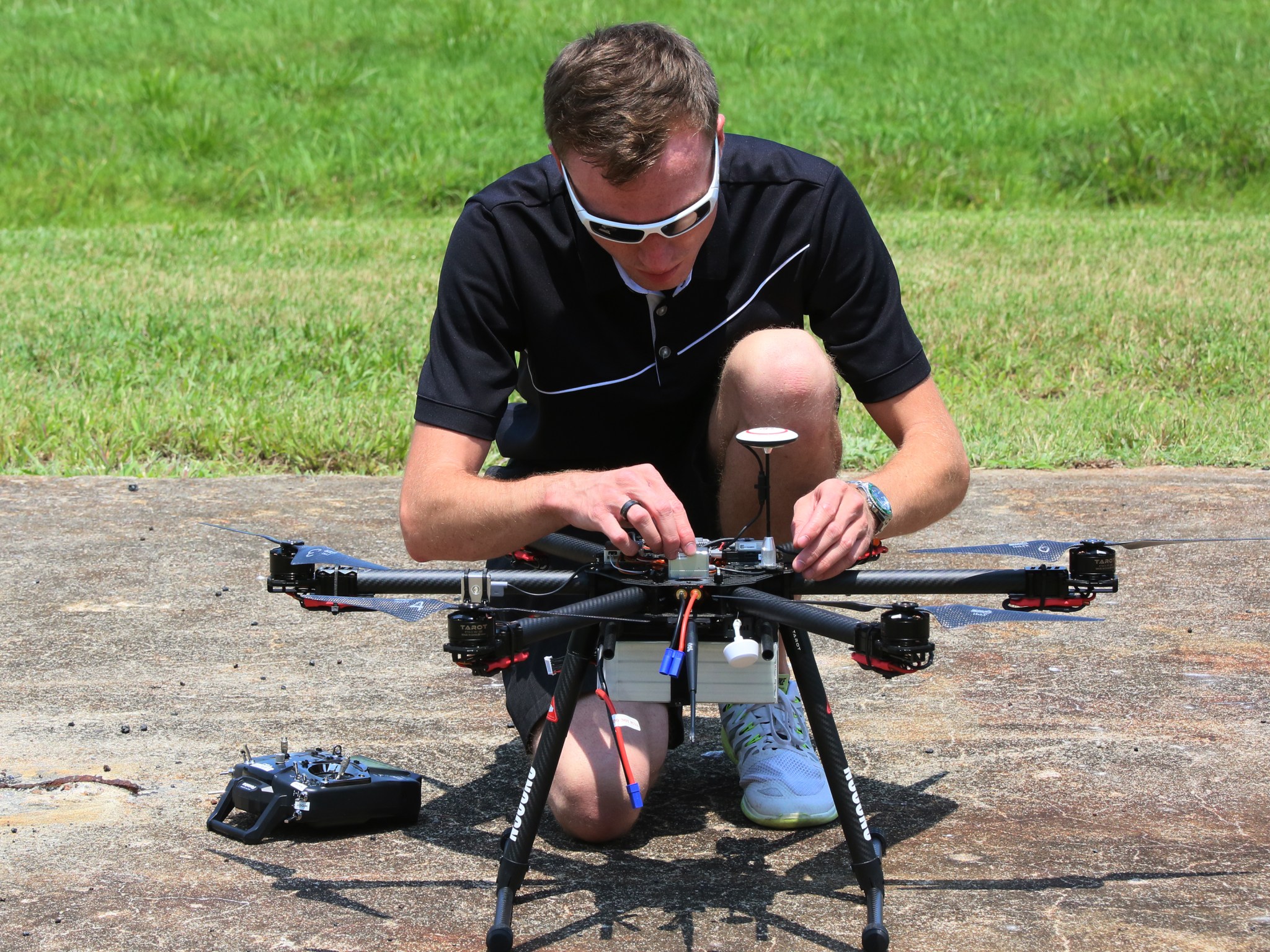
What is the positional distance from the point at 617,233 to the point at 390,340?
17.1 feet

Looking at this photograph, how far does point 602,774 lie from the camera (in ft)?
9.27

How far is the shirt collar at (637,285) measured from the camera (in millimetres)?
2994

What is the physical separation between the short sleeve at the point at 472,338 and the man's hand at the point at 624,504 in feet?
1.27

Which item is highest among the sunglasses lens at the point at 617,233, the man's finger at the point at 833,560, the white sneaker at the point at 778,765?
the sunglasses lens at the point at 617,233

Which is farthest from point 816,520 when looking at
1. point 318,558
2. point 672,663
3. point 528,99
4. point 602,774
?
point 528,99

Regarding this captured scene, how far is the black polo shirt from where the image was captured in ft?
9.78

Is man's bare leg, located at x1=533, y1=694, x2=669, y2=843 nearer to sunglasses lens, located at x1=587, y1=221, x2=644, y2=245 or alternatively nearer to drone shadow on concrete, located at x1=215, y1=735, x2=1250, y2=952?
drone shadow on concrete, located at x1=215, y1=735, x2=1250, y2=952

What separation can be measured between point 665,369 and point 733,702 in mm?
869

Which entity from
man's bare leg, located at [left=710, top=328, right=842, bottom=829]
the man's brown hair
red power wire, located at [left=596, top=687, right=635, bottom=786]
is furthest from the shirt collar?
red power wire, located at [left=596, top=687, right=635, bottom=786]

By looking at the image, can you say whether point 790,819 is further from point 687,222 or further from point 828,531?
point 687,222

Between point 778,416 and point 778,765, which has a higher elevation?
point 778,416

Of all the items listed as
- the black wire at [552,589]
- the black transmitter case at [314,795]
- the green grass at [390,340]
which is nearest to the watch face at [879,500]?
the black wire at [552,589]

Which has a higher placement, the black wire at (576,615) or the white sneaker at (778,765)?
the black wire at (576,615)

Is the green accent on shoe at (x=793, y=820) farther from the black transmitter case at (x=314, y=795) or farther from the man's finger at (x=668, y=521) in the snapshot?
the man's finger at (x=668, y=521)
